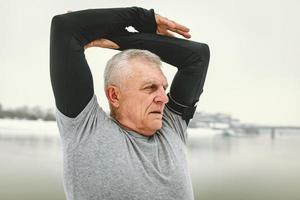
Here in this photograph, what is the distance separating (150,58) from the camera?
1081 mm

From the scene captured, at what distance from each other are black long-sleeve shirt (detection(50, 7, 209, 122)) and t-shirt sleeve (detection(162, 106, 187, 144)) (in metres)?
0.01

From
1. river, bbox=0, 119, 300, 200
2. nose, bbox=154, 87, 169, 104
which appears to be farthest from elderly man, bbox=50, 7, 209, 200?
river, bbox=0, 119, 300, 200

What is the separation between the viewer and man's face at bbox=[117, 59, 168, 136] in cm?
105

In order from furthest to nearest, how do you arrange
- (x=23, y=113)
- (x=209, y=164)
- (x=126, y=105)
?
(x=209, y=164), (x=23, y=113), (x=126, y=105)

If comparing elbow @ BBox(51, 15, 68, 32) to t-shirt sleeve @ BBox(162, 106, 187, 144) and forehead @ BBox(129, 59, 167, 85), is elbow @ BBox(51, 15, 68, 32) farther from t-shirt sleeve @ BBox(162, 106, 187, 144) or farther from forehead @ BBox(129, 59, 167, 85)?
t-shirt sleeve @ BBox(162, 106, 187, 144)

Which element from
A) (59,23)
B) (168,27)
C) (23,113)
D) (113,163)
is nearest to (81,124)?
(113,163)

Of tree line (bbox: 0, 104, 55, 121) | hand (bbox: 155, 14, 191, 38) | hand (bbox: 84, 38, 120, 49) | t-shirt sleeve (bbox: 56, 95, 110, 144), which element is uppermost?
hand (bbox: 155, 14, 191, 38)

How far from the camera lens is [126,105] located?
1071mm

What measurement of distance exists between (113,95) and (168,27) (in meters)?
0.24

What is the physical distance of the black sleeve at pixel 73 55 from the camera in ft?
3.18

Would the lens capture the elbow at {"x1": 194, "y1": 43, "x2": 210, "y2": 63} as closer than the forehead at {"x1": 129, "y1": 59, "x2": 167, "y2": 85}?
No

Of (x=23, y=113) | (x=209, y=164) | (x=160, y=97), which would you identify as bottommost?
(x=209, y=164)

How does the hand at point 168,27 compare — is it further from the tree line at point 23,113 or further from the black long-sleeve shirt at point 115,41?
the tree line at point 23,113

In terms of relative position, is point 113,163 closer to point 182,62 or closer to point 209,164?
point 182,62
